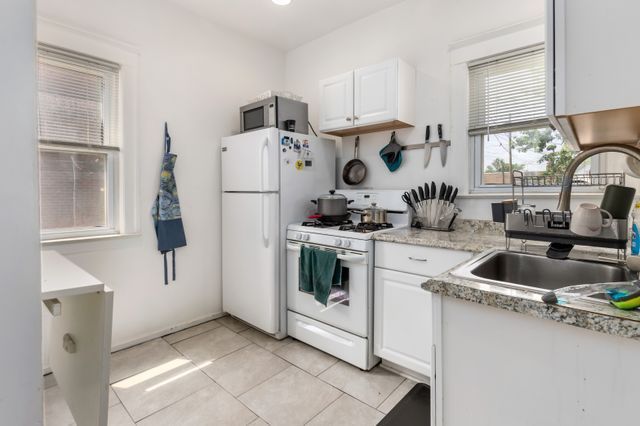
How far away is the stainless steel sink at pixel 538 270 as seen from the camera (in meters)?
1.10

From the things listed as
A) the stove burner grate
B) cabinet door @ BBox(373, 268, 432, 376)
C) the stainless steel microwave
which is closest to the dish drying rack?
cabinet door @ BBox(373, 268, 432, 376)

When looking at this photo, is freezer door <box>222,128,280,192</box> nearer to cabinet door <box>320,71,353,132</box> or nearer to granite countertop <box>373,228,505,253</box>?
cabinet door <box>320,71,353,132</box>

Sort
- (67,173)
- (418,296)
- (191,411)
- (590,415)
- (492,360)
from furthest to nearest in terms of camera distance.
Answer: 1. (67,173)
2. (418,296)
3. (191,411)
4. (492,360)
5. (590,415)

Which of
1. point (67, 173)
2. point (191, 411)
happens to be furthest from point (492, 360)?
point (67, 173)

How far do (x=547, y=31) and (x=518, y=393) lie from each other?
94 cm

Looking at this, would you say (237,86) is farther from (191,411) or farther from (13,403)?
(13,403)

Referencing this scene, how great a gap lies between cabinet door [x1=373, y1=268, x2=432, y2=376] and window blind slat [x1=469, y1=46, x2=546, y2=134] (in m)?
1.29

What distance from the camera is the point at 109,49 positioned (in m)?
2.36

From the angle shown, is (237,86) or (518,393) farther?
(237,86)

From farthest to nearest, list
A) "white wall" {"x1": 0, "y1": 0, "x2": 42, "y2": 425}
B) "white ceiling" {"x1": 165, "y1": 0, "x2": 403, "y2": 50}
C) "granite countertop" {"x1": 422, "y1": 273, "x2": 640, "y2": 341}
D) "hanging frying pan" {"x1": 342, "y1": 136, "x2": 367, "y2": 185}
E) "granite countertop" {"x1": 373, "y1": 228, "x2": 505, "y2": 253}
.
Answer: "hanging frying pan" {"x1": 342, "y1": 136, "x2": 367, "y2": 185} < "white ceiling" {"x1": 165, "y1": 0, "x2": 403, "y2": 50} < "granite countertop" {"x1": 373, "y1": 228, "x2": 505, "y2": 253} < "granite countertop" {"x1": 422, "y1": 273, "x2": 640, "y2": 341} < "white wall" {"x1": 0, "y1": 0, "x2": 42, "y2": 425}

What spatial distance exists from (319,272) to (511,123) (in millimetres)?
1727

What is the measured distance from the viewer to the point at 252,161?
104 inches

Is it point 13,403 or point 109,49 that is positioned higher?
point 109,49

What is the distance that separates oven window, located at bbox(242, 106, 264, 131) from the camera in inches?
111
